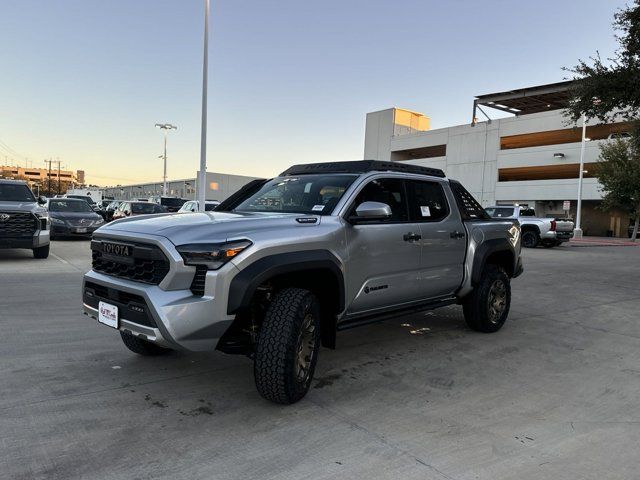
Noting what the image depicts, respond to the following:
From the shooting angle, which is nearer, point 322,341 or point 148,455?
point 148,455

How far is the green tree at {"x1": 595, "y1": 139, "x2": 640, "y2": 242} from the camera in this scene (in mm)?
32031

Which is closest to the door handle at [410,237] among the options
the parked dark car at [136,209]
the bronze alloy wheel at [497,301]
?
the bronze alloy wheel at [497,301]

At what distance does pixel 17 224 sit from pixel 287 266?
31.2 ft

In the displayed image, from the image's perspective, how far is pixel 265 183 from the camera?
5.34 meters

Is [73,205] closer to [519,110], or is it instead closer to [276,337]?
[276,337]

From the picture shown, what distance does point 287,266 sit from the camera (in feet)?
11.7

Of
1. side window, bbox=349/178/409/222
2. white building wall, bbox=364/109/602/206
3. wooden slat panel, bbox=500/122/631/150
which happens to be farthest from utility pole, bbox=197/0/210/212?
wooden slat panel, bbox=500/122/631/150

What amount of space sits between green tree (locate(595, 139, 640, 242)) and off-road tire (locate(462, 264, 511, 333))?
3083 cm

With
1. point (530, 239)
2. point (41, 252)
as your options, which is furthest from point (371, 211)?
point (530, 239)

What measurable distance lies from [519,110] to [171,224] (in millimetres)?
51212

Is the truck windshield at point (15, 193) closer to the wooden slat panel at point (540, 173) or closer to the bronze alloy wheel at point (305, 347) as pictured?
the bronze alloy wheel at point (305, 347)

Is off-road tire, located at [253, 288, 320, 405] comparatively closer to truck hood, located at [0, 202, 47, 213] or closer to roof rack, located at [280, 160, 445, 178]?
roof rack, located at [280, 160, 445, 178]

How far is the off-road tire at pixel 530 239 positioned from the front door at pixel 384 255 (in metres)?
18.7

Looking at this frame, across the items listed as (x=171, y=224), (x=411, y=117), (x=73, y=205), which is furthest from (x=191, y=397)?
(x=411, y=117)
